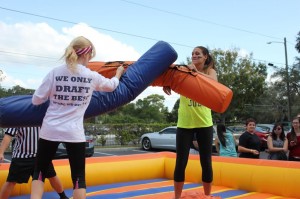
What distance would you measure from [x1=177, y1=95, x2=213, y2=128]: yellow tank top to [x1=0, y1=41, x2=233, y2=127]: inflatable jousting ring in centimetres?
29

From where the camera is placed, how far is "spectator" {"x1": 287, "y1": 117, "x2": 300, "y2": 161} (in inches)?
242

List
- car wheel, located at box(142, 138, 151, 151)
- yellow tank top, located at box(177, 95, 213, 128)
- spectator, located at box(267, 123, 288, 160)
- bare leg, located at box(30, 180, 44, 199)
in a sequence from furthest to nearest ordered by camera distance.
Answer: car wheel, located at box(142, 138, 151, 151)
spectator, located at box(267, 123, 288, 160)
yellow tank top, located at box(177, 95, 213, 128)
bare leg, located at box(30, 180, 44, 199)

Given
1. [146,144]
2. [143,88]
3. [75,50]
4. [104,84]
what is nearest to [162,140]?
[146,144]

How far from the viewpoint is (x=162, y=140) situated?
50.0 ft

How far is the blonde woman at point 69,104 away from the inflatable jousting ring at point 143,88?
34 centimetres

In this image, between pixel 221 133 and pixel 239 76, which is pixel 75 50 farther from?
pixel 239 76

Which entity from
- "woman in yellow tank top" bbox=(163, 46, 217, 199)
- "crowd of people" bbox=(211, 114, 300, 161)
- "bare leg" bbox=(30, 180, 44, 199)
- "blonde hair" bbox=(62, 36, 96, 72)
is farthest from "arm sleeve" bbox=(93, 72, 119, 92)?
"crowd of people" bbox=(211, 114, 300, 161)

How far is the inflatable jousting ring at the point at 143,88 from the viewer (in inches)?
130

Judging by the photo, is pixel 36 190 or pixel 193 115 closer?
pixel 36 190

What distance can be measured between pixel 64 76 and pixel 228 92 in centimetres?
164

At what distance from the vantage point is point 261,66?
97.1 ft

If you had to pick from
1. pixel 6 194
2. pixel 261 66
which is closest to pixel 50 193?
A: pixel 6 194

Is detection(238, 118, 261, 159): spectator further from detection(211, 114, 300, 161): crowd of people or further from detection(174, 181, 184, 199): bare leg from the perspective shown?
detection(174, 181, 184, 199): bare leg

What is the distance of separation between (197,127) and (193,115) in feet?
0.45
